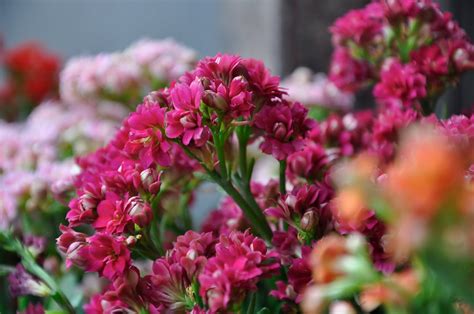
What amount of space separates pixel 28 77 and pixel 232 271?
96 cm

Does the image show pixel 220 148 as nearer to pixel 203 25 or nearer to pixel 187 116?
pixel 187 116

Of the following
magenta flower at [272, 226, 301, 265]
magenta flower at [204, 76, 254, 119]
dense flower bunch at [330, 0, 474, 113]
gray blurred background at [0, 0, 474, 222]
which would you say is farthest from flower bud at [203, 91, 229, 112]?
gray blurred background at [0, 0, 474, 222]

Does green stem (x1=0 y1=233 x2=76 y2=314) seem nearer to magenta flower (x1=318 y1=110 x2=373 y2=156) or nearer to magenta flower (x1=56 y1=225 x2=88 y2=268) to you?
magenta flower (x1=56 y1=225 x2=88 y2=268)

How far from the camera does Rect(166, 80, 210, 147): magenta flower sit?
0.43 m

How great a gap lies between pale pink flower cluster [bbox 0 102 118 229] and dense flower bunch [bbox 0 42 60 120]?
0.52ft

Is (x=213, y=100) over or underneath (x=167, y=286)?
over

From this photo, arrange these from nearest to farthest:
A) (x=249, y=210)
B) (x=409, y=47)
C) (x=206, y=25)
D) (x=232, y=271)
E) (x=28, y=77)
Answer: (x=232, y=271) < (x=249, y=210) < (x=409, y=47) < (x=28, y=77) < (x=206, y=25)

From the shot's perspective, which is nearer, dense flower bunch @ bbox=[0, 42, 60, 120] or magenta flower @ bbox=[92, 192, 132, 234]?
magenta flower @ bbox=[92, 192, 132, 234]

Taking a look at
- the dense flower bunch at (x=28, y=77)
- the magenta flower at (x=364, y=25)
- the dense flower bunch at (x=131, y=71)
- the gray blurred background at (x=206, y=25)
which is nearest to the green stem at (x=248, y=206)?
the magenta flower at (x=364, y=25)

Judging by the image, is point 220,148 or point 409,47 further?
point 409,47

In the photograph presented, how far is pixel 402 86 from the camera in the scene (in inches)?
22.6

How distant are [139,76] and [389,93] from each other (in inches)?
15.0

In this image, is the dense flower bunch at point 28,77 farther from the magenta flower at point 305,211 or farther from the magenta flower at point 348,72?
the magenta flower at point 305,211

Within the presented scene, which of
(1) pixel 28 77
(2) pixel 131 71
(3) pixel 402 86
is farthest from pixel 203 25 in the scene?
(3) pixel 402 86
